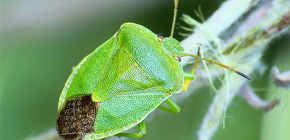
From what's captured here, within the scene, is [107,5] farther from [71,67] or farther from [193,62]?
[193,62]

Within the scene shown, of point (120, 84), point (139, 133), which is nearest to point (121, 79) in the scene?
point (120, 84)

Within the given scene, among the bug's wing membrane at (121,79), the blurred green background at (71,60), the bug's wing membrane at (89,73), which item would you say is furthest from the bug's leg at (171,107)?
the bug's wing membrane at (89,73)

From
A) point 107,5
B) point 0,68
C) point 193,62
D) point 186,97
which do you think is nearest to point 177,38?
point 193,62

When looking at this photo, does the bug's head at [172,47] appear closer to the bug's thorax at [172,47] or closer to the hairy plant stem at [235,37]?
the bug's thorax at [172,47]

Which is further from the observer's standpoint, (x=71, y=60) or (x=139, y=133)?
(x=71, y=60)

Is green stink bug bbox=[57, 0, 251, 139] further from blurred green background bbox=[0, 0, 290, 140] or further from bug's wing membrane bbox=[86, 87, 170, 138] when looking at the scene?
blurred green background bbox=[0, 0, 290, 140]

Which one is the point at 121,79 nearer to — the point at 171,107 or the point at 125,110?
the point at 125,110
